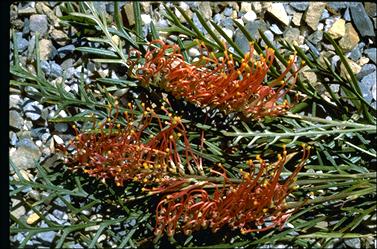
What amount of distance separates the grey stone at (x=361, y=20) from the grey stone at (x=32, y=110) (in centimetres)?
58

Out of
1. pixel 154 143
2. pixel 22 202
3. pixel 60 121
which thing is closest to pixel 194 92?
pixel 154 143

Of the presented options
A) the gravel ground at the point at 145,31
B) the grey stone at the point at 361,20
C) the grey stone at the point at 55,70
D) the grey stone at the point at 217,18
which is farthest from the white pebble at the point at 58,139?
the grey stone at the point at 361,20

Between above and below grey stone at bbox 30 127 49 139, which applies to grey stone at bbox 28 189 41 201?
below

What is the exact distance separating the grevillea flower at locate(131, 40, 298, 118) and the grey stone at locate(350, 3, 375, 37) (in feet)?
0.70

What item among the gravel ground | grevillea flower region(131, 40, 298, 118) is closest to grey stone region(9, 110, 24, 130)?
the gravel ground

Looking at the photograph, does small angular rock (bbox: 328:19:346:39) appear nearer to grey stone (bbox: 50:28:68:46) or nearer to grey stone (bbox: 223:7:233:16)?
grey stone (bbox: 223:7:233:16)

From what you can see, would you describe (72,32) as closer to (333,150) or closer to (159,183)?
(159,183)

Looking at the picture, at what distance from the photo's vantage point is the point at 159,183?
1029 millimetres

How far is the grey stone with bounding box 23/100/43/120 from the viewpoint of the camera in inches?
45.6

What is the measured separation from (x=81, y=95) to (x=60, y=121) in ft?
0.18

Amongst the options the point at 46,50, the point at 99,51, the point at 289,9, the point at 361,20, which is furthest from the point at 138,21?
the point at 361,20

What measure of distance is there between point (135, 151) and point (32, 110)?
9.4 inches

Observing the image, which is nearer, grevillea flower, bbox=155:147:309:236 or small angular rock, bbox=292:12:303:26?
grevillea flower, bbox=155:147:309:236

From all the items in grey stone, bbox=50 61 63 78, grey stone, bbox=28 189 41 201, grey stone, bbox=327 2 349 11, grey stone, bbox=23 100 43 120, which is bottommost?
grey stone, bbox=28 189 41 201
